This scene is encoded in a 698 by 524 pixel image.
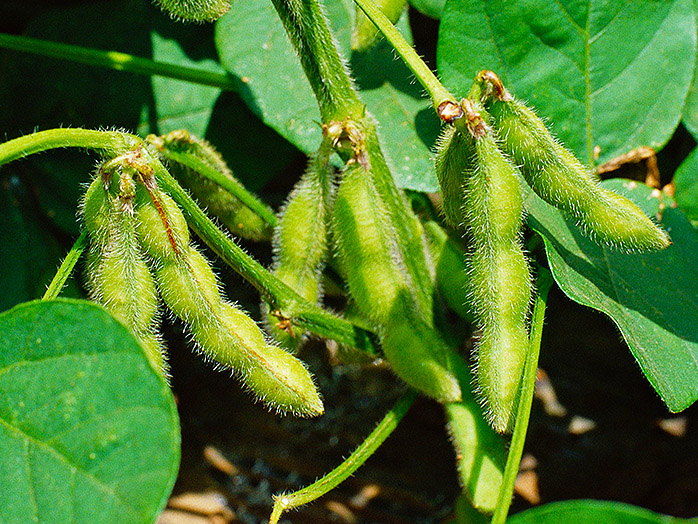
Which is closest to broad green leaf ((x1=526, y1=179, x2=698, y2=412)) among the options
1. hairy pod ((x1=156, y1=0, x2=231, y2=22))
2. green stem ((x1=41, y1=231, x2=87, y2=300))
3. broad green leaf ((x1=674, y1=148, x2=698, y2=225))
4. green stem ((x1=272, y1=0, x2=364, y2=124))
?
broad green leaf ((x1=674, y1=148, x2=698, y2=225))

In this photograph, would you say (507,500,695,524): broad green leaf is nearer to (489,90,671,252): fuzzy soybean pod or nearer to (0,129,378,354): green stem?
(489,90,671,252): fuzzy soybean pod

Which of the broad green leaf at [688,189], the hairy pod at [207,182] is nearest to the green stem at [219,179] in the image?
the hairy pod at [207,182]

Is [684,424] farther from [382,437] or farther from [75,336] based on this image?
[75,336]

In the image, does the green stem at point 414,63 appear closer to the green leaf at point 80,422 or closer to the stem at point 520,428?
the stem at point 520,428

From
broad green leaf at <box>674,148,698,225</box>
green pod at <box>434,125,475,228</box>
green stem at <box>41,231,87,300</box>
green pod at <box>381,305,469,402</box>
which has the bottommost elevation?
green pod at <box>381,305,469,402</box>

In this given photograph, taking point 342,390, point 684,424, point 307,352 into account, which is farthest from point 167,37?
point 684,424

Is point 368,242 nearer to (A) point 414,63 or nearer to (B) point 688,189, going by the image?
(A) point 414,63
